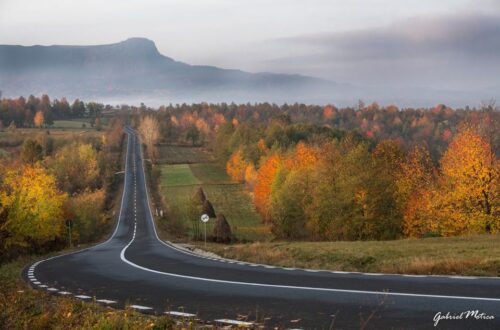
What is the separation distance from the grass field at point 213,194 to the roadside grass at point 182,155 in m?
1.14

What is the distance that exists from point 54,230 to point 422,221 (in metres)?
35.1

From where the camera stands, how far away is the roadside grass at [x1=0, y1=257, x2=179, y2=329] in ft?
32.6

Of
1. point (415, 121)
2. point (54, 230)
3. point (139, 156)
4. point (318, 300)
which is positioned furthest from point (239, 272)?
point (415, 121)

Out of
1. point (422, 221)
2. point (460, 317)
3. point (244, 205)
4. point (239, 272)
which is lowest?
point (244, 205)

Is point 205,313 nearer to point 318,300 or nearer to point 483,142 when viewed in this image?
point 318,300

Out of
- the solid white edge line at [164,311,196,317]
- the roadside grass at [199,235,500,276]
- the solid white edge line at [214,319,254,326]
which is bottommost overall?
the roadside grass at [199,235,500,276]

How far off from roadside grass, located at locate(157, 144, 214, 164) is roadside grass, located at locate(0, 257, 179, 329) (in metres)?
119

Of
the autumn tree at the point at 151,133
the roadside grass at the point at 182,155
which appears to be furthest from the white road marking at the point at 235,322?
the autumn tree at the point at 151,133

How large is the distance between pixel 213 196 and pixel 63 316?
279ft

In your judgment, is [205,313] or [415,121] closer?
[205,313]

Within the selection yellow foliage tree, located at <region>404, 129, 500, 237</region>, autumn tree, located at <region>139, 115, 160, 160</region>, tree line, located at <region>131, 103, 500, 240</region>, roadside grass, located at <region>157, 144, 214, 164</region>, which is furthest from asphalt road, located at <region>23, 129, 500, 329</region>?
A: autumn tree, located at <region>139, 115, 160, 160</region>

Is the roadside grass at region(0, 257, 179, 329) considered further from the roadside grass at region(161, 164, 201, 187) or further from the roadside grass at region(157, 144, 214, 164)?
the roadside grass at region(157, 144, 214, 164)

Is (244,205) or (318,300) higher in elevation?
(318,300)

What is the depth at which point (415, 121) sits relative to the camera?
189500 mm
